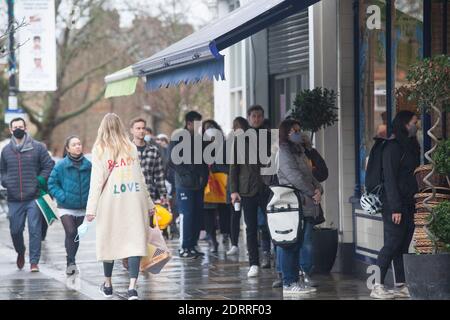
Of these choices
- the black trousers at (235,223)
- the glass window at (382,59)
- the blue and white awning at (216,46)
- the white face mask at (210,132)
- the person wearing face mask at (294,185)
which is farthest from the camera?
the white face mask at (210,132)

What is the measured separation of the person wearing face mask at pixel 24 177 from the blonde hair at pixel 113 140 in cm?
332

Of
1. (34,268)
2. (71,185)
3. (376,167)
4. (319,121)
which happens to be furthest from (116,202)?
(34,268)

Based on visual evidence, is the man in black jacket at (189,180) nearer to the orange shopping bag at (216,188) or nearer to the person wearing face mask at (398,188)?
the orange shopping bag at (216,188)

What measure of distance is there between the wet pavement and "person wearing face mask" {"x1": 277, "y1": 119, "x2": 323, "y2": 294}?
0.20 m

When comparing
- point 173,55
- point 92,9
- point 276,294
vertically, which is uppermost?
point 92,9

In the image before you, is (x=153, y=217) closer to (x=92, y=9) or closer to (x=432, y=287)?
(x=432, y=287)

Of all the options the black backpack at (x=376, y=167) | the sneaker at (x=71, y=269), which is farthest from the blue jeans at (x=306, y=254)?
the sneaker at (x=71, y=269)

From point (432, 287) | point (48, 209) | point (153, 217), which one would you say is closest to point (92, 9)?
point (48, 209)

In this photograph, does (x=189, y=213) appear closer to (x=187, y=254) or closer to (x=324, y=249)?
(x=187, y=254)

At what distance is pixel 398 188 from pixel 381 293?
1.05m

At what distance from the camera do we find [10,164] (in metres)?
14.1

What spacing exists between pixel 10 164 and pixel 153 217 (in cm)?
291

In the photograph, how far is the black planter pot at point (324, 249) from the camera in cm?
1289

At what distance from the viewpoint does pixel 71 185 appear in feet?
42.5
